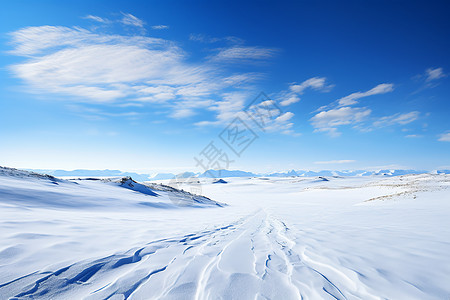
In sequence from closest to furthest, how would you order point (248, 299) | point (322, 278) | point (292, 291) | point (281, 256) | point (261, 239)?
1. point (248, 299)
2. point (292, 291)
3. point (322, 278)
4. point (281, 256)
5. point (261, 239)

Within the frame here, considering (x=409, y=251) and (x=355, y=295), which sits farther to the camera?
(x=409, y=251)

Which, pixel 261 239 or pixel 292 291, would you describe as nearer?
pixel 292 291

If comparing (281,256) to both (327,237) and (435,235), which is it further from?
(435,235)

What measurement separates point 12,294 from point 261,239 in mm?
4306

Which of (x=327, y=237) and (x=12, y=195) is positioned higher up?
(x=12, y=195)

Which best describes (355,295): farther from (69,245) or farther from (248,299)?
(69,245)

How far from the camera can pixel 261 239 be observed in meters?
4.96

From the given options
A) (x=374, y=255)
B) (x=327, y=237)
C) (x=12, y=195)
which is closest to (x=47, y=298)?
(x=374, y=255)

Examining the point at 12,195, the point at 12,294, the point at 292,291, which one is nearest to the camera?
the point at 12,294

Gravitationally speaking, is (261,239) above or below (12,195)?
below

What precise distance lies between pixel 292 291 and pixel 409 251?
125 inches

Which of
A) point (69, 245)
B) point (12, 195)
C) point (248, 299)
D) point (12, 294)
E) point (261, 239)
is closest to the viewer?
point (12, 294)

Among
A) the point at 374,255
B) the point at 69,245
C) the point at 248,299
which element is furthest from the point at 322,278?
the point at 69,245

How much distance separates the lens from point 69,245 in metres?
3.30
